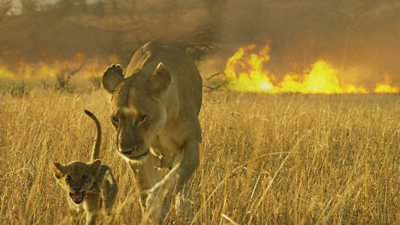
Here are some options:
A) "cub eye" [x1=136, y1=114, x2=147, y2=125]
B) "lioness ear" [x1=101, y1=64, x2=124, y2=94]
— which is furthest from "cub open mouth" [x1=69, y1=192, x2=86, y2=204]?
"lioness ear" [x1=101, y1=64, x2=124, y2=94]

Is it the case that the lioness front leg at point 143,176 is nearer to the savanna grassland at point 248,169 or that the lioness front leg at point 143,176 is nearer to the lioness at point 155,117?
the lioness at point 155,117

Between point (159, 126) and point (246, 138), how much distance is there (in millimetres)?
4691

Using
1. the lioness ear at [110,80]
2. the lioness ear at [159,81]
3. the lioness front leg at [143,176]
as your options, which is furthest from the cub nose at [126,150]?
the lioness front leg at [143,176]

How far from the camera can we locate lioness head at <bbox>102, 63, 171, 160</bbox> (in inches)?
157

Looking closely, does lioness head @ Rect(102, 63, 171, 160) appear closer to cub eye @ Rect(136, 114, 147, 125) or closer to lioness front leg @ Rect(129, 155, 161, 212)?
cub eye @ Rect(136, 114, 147, 125)

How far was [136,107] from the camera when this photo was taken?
415 cm

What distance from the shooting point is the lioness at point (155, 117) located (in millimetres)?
4094

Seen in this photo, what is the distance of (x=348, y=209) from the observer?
5262 mm

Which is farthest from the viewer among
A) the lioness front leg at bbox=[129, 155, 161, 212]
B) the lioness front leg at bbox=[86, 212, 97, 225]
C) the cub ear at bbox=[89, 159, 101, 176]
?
the lioness front leg at bbox=[129, 155, 161, 212]

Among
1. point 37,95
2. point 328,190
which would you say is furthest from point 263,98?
point 328,190

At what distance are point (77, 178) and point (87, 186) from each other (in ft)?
0.31

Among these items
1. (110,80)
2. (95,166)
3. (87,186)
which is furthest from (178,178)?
(110,80)

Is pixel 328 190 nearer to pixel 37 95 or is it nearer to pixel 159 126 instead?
pixel 159 126

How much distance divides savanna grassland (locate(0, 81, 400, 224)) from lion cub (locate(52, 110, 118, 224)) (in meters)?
0.17
